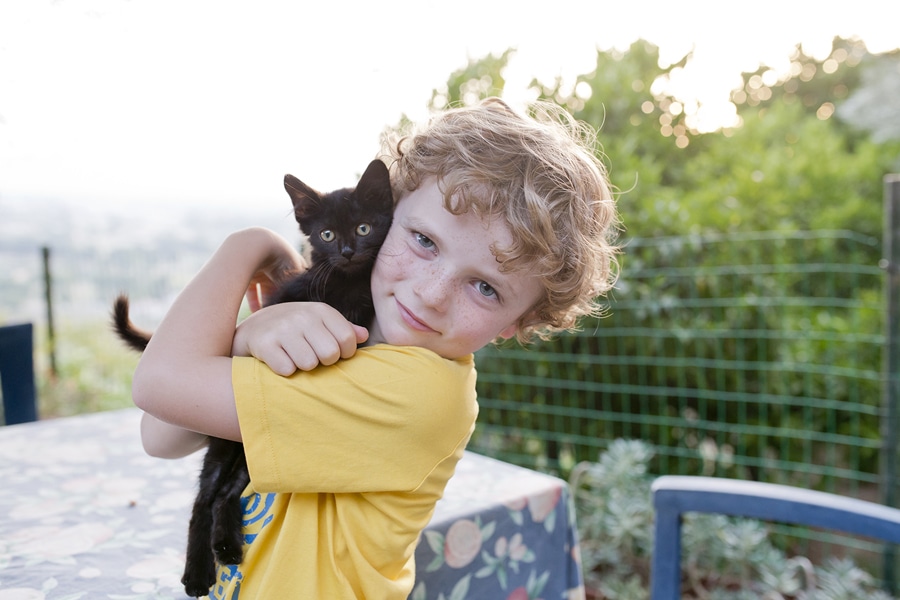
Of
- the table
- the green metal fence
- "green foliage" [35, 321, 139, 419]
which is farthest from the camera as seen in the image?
"green foliage" [35, 321, 139, 419]

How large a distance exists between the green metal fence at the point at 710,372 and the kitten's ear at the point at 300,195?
5.92ft

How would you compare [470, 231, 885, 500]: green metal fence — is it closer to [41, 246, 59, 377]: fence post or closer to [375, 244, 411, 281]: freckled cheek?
[375, 244, 411, 281]: freckled cheek

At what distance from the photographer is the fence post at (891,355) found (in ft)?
7.43

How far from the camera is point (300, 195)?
1.10 meters

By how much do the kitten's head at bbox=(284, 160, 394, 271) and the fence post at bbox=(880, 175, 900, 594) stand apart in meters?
2.08

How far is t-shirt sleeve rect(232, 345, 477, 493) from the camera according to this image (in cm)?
84

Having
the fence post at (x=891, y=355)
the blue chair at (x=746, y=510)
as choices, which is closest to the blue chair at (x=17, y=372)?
the blue chair at (x=746, y=510)

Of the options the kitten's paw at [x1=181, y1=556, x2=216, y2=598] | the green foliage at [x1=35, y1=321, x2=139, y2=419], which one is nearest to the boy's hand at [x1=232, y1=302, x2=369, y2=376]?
the kitten's paw at [x1=181, y1=556, x2=216, y2=598]

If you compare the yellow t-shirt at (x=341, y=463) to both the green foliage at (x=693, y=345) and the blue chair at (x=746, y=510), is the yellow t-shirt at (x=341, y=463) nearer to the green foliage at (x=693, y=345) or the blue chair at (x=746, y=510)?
the blue chair at (x=746, y=510)

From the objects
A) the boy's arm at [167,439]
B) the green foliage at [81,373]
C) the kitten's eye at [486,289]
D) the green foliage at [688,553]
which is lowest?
the green foliage at [688,553]

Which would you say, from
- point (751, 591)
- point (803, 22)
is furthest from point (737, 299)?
point (803, 22)

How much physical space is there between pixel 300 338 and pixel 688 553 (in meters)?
2.25

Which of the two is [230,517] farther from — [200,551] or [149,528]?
[149,528]

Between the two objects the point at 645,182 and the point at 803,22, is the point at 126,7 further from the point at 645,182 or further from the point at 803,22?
the point at 803,22
